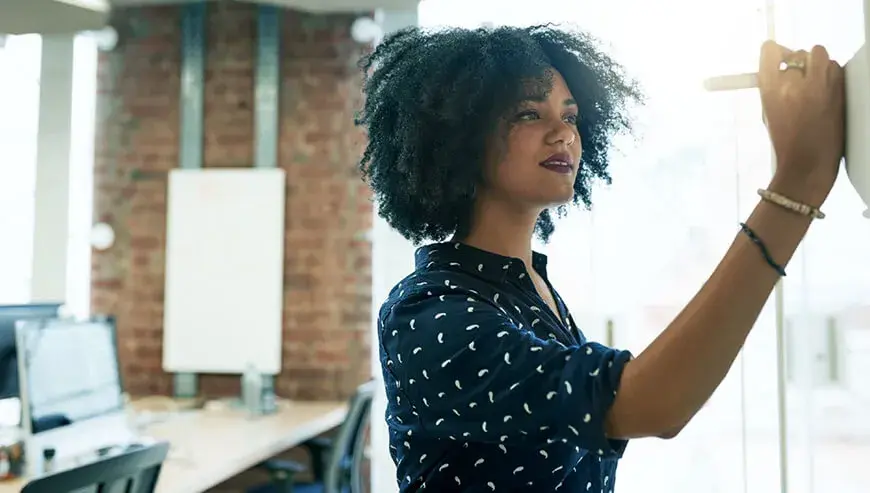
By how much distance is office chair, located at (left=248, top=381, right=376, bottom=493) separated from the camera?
2.52 m

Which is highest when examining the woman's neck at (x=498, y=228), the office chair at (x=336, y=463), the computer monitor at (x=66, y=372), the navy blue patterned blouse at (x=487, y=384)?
the woman's neck at (x=498, y=228)

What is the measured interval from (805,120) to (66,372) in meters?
2.22

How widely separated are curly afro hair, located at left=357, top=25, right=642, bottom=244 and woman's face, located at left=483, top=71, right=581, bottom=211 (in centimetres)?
2

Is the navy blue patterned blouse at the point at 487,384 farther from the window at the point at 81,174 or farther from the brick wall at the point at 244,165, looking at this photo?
the window at the point at 81,174

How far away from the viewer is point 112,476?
63.9 inches

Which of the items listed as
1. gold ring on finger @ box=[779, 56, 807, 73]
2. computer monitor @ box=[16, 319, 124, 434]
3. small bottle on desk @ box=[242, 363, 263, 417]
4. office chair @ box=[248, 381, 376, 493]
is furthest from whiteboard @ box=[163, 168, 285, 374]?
gold ring on finger @ box=[779, 56, 807, 73]

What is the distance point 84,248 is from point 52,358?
1734mm

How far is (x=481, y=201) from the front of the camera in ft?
3.18

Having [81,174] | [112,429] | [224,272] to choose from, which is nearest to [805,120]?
[112,429]

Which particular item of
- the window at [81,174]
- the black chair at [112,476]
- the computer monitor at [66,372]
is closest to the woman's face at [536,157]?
the black chair at [112,476]

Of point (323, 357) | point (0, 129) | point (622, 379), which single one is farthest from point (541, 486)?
point (0, 129)

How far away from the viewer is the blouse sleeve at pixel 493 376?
61 centimetres

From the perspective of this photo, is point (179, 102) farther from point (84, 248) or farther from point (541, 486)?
point (541, 486)

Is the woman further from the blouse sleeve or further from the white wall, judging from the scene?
the white wall
